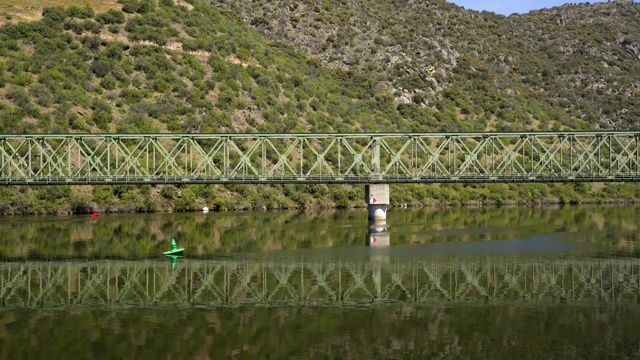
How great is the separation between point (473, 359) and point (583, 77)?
17048cm

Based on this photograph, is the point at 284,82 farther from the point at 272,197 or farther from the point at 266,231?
the point at 266,231

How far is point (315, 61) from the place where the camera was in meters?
164

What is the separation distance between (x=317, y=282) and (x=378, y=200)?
42.2 metres

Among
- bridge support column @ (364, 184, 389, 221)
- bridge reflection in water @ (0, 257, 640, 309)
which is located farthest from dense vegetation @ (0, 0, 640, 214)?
bridge reflection in water @ (0, 257, 640, 309)

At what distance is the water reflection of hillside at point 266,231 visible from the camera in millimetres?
56781

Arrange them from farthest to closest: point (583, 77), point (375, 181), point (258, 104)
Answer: point (583, 77), point (258, 104), point (375, 181)

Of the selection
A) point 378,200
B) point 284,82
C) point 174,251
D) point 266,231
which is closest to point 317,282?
point 174,251

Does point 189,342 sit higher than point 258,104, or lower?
lower

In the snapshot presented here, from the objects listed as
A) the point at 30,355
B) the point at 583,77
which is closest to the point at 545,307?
the point at 30,355

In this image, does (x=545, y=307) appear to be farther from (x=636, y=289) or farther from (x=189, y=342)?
(x=189, y=342)

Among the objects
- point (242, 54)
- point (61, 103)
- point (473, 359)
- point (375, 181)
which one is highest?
point (242, 54)

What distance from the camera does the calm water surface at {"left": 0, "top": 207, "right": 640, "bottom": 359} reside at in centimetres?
2783

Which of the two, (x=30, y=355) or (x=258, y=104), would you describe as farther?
(x=258, y=104)

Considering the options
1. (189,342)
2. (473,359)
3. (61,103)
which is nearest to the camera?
(473,359)
